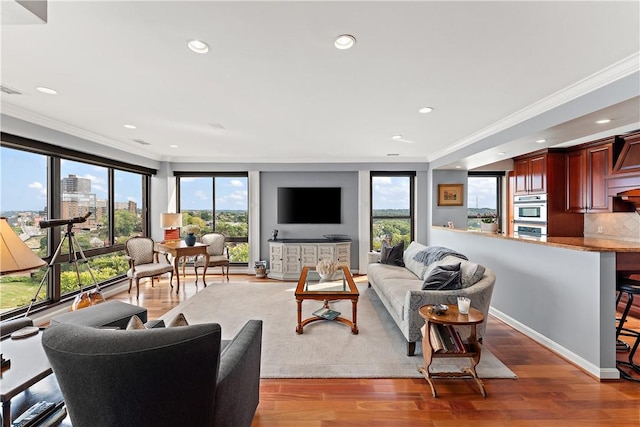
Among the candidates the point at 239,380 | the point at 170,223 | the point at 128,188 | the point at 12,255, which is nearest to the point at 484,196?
the point at 239,380

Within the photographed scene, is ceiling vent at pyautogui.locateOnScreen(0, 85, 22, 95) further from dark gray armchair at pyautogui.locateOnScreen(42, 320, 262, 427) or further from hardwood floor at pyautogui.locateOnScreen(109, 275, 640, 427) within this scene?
hardwood floor at pyautogui.locateOnScreen(109, 275, 640, 427)

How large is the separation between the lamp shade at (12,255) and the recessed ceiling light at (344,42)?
85.4 inches

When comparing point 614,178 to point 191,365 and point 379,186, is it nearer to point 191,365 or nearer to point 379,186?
point 379,186

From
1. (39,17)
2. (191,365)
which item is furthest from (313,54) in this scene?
(191,365)

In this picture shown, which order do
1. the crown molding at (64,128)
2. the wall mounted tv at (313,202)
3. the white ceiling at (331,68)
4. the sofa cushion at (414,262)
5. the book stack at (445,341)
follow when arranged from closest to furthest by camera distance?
the white ceiling at (331,68) → the book stack at (445,341) → the crown molding at (64,128) → the sofa cushion at (414,262) → the wall mounted tv at (313,202)

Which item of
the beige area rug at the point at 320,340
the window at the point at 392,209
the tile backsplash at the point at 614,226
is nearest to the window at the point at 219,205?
the beige area rug at the point at 320,340

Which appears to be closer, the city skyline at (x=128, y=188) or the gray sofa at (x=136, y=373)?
the gray sofa at (x=136, y=373)

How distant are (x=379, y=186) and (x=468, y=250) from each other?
2.39 metres

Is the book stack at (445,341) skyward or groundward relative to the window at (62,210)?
groundward

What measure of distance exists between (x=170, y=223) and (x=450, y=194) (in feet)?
17.6

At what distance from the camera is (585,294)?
2424 millimetres

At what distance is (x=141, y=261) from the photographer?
15.2ft

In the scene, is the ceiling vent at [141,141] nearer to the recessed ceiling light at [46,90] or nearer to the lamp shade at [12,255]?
the recessed ceiling light at [46,90]

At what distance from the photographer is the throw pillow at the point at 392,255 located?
4.41m
